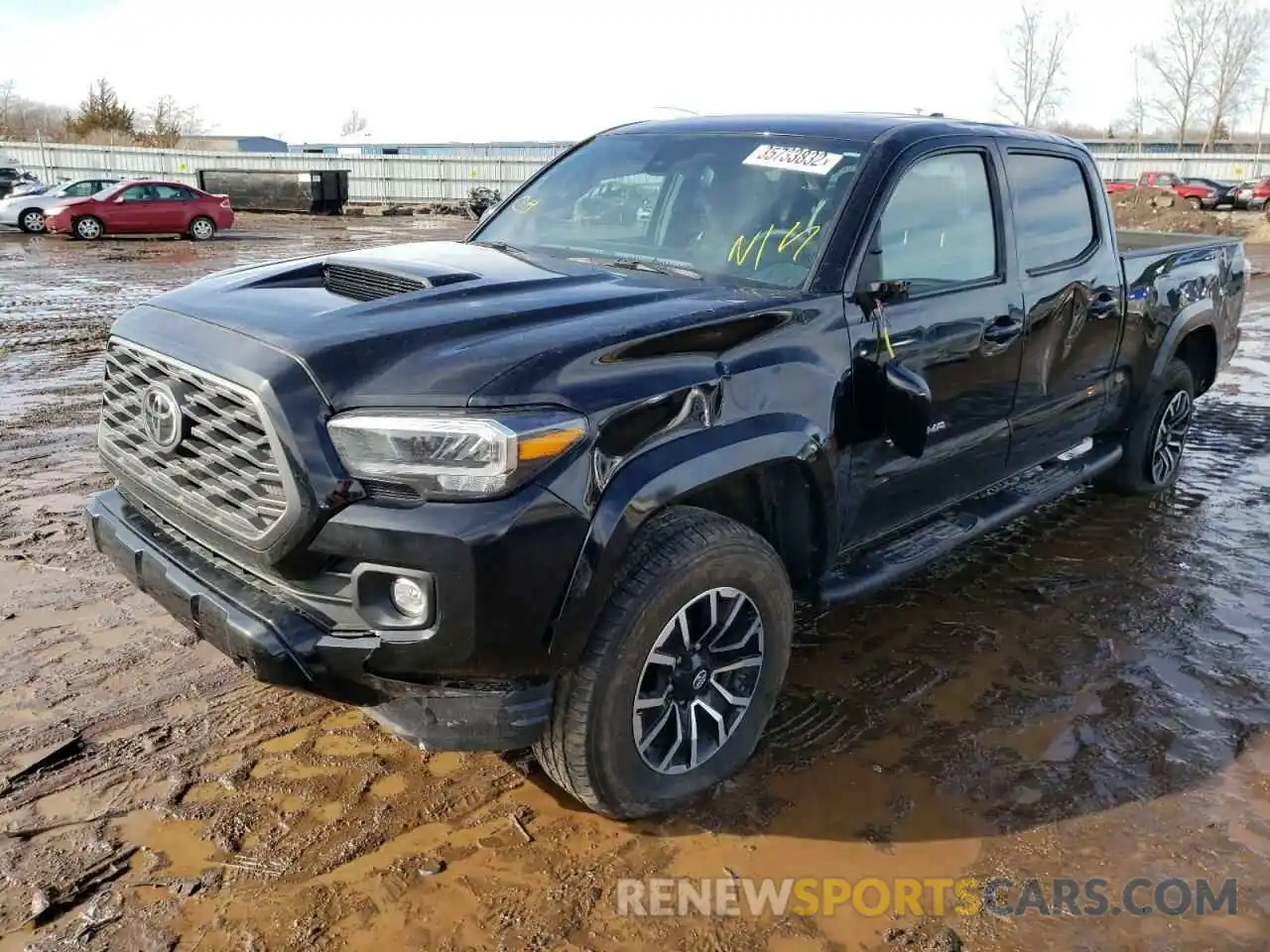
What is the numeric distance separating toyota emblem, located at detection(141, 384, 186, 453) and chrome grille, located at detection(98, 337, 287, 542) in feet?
0.06

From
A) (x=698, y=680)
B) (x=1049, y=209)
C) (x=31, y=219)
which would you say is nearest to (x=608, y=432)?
(x=698, y=680)

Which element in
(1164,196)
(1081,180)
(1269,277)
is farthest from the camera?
(1164,196)

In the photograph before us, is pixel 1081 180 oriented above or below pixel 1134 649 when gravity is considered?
above

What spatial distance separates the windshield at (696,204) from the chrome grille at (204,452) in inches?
60.9

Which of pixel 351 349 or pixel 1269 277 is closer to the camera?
pixel 351 349

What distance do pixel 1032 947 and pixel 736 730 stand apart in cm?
100

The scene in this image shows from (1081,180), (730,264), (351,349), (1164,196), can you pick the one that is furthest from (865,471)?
(1164,196)

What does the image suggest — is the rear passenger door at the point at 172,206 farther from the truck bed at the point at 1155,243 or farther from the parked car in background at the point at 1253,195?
the parked car in background at the point at 1253,195

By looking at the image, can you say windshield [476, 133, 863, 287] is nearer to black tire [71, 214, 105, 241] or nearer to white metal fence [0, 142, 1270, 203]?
black tire [71, 214, 105, 241]

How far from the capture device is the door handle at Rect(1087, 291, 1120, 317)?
4715 millimetres

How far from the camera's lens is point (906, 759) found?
335 cm

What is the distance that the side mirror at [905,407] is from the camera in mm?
3320

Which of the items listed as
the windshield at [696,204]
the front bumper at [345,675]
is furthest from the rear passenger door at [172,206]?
the front bumper at [345,675]

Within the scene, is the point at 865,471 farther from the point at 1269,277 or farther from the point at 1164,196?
the point at 1164,196
